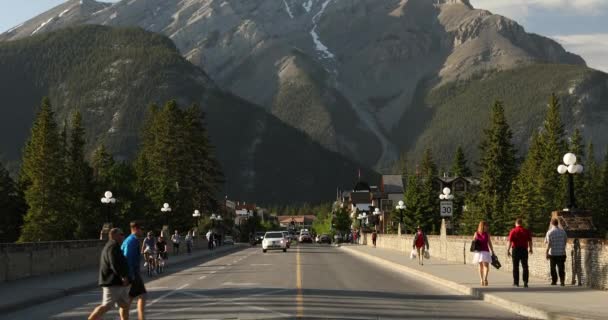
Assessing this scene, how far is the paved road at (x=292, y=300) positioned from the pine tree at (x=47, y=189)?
217 feet

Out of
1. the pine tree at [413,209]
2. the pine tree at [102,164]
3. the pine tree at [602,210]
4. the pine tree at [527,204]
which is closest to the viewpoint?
the pine tree at [527,204]

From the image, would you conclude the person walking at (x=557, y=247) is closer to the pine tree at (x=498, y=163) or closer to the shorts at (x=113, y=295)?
the shorts at (x=113, y=295)

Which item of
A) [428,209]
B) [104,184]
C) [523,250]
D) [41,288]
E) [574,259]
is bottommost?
[41,288]

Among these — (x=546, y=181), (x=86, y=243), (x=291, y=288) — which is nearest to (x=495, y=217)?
(x=546, y=181)

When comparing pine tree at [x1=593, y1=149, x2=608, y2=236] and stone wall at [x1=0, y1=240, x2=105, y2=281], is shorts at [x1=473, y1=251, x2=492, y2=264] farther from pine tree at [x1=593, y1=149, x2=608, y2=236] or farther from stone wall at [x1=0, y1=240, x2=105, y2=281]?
pine tree at [x1=593, y1=149, x2=608, y2=236]

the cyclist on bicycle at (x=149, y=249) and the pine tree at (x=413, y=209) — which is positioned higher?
the pine tree at (x=413, y=209)

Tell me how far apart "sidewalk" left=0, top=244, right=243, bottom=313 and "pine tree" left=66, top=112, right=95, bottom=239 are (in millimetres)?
62128

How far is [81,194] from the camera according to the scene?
102m

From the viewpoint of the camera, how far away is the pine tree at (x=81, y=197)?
325ft

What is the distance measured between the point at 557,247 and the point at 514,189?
7646cm

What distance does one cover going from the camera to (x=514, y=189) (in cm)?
10150

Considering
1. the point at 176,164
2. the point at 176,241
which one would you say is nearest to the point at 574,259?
the point at 176,241

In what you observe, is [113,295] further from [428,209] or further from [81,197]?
[428,209]

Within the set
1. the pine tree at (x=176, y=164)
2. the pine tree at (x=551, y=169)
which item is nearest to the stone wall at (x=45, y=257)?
the pine tree at (x=176, y=164)
